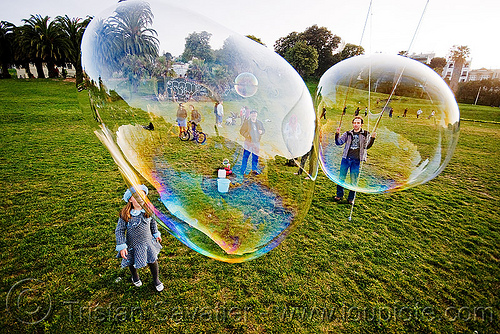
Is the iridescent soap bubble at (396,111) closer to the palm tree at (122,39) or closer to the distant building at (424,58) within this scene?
the palm tree at (122,39)

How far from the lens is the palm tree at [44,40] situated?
97.3 feet

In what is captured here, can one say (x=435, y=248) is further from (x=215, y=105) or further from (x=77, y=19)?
(x=77, y=19)

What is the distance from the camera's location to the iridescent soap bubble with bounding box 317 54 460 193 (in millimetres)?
3457

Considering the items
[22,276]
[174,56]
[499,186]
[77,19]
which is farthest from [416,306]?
[77,19]

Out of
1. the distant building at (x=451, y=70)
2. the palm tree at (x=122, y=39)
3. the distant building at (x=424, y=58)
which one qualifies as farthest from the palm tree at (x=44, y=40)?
the distant building at (x=451, y=70)

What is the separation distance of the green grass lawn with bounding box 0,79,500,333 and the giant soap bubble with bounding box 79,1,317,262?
1024 mm

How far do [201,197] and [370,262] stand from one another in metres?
3.04

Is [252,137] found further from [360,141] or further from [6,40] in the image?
[6,40]

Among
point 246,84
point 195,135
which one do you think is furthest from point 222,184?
point 246,84

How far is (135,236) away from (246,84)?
2.08 meters

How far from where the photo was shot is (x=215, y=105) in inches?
90.4

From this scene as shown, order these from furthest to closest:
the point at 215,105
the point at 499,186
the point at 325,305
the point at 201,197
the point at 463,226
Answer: the point at 499,186
the point at 463,226
the point at 325,305
the point at 201,197
the point at 215,105

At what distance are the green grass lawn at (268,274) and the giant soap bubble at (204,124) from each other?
1.02 m

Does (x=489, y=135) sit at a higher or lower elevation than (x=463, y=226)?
higher
